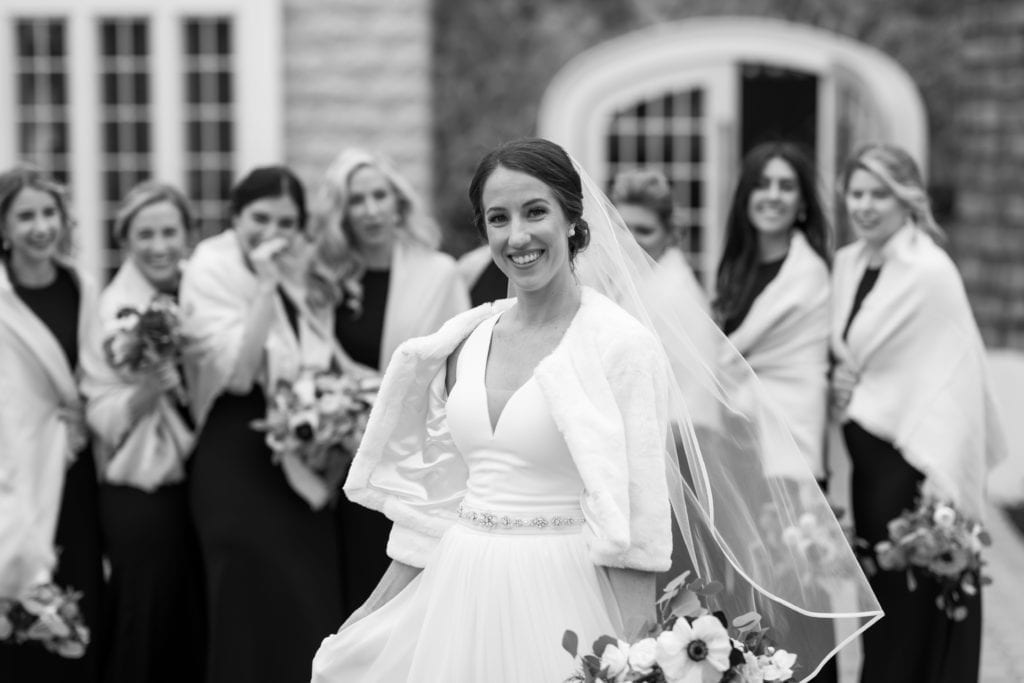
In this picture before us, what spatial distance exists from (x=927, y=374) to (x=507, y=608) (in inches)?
104

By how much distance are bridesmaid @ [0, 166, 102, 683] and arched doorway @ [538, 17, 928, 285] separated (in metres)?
6.09

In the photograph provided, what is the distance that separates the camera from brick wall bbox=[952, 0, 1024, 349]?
40.3 ft

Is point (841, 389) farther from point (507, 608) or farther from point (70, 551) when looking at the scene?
point (70, 551)

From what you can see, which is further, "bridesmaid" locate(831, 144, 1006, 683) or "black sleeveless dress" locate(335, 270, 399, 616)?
"black sleeveless dress" locate(335, 270, 399, 616)

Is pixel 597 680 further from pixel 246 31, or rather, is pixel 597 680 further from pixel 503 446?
pixel 246 31

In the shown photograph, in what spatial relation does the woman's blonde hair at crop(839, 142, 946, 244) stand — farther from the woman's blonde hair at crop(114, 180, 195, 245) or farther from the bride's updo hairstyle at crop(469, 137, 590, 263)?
the woman's blonde hair at crop(114, 180, 195, 245)

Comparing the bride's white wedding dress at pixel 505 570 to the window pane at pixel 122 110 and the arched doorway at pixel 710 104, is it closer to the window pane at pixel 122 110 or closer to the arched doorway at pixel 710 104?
the window pane at pixel 122 110

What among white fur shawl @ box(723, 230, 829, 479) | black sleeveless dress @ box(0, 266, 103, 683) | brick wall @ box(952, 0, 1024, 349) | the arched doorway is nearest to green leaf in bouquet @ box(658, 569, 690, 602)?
white fur shawl @ box(723, 230, 829, 479)

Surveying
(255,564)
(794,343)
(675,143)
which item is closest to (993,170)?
(675,143)

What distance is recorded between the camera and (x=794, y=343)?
21.6 ft

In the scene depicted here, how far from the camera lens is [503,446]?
13.9 feet

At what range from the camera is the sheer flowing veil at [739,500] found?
4.49m

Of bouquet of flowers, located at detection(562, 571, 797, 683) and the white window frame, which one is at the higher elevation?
the white window frame

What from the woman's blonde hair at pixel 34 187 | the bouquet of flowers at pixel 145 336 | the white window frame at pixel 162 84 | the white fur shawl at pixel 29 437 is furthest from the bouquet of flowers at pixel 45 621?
the white window frame at pixel 162 84
